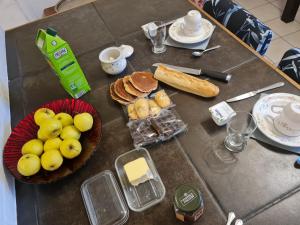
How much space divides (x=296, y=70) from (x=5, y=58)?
3.76ft

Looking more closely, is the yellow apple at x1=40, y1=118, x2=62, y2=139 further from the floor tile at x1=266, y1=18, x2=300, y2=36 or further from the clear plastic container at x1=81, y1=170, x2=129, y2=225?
the floor tile at x1=266, y1=18, x2=300, y2=36

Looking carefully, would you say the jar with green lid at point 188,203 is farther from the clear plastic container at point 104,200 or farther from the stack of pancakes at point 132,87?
the stack of pancakes at point 132,87

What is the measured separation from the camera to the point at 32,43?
1.16 metres

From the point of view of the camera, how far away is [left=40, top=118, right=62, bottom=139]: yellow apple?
2.21 feet

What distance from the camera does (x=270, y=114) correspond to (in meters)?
0.73

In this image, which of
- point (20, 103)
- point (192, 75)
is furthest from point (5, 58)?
point (192, 75)

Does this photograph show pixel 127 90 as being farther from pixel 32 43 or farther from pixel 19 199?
pixel 32 43

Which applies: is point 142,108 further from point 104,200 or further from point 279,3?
point 279,3

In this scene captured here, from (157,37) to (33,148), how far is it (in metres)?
0.60

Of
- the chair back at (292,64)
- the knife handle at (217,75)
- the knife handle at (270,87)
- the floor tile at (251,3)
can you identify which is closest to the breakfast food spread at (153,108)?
the knife handle at (217,75)

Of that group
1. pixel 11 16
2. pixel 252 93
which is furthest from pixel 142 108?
pixel 11 16

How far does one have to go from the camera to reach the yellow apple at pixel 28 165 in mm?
640

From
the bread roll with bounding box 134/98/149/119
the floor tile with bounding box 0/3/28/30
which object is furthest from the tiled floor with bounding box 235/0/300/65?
the floor tile with bounding box 0/3/28/30

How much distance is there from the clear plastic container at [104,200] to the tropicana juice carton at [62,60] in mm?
322
